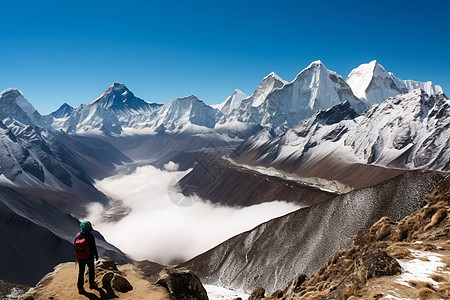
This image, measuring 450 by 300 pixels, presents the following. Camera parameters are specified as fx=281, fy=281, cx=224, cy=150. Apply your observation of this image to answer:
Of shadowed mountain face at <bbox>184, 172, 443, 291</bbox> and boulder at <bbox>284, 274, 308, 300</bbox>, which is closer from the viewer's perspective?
boulder at <bbox>284, 274, 308, 300</bbox>

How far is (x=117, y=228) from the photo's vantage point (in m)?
163

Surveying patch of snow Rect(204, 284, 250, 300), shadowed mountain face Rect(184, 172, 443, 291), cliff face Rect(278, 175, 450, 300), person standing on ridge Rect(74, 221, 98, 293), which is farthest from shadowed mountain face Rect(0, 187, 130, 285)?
cliff face Rect(278, 175, 450, 300)

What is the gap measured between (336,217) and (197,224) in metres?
109

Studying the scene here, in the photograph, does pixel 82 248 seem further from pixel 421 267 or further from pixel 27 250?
pixel 27 250

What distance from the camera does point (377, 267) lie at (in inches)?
540

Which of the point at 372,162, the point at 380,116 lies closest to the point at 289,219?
the point at 372,162

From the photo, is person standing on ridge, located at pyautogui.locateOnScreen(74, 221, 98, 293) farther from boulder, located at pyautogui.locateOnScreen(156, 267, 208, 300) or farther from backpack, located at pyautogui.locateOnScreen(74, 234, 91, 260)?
boulder, located at pyautogui.locateOnScreen(156, 267, 208, 300)

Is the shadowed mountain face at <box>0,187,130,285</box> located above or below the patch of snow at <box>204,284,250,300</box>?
above

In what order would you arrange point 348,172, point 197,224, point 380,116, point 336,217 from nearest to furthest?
point 336,217, point 197,224, point 348,172, point 380,116

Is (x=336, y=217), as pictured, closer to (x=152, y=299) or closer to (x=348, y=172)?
(x=152, y=299)

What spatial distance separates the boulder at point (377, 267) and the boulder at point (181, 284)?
917 centimetres

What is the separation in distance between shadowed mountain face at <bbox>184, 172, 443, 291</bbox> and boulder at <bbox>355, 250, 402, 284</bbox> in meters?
27.0

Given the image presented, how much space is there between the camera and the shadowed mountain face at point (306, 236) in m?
39.0

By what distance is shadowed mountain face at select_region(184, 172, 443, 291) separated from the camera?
3900 centimetres
